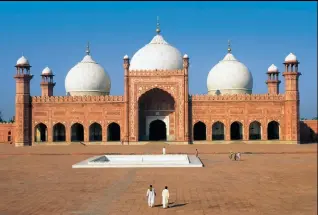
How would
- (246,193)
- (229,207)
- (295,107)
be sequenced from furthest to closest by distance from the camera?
(295,107) → (246,193) → (229,207)

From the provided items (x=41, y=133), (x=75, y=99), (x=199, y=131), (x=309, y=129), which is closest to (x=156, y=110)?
(x=199, y=131)

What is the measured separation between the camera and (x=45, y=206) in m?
7.25

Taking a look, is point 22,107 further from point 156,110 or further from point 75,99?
point 156,110

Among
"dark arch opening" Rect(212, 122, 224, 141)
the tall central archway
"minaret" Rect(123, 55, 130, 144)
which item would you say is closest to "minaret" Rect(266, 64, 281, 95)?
"dark arch opening" Rect(212, 122, 224, 141)

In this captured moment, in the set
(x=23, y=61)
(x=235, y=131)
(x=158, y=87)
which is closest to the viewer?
(x=158, y=87)

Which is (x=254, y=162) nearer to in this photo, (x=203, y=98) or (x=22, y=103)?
(x=203, y=98)

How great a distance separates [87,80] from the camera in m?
28.0

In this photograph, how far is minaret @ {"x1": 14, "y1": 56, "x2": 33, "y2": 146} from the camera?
960 inches

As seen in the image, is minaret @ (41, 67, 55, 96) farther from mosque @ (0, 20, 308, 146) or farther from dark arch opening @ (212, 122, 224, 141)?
dark arch opening @ (212, 122, 224, 141)

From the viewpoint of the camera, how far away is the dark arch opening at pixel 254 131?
26.3 m

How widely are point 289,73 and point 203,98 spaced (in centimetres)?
512

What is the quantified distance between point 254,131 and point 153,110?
627cm

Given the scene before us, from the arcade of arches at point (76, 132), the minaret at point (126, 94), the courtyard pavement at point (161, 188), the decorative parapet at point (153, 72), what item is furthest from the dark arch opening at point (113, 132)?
the courtyard pavement at point (161, 188)

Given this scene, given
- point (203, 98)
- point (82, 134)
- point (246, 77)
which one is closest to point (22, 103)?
point (82, 134)
